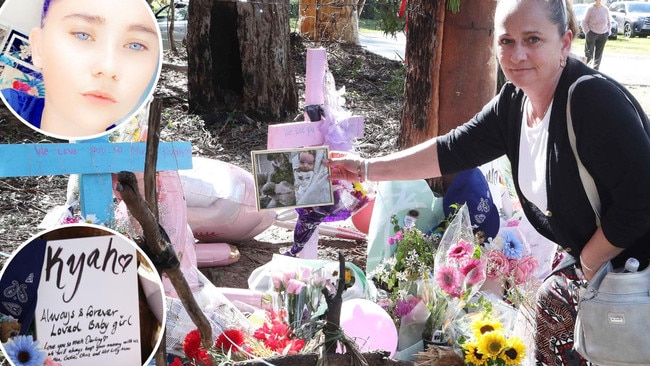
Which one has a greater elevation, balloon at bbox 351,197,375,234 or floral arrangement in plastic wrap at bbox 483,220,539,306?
floral arrangement in plastic wrap at bbox 483,220,539,306

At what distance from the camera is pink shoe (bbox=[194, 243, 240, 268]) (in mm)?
4516

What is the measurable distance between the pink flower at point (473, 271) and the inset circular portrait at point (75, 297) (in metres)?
2.16

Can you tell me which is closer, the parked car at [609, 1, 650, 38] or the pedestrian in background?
the pedestrian in background

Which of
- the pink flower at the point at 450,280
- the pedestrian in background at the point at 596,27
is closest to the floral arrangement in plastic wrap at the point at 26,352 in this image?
the pink flower at the point at 450,280

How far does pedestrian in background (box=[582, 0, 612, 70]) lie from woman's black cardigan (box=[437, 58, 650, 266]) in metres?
11.6

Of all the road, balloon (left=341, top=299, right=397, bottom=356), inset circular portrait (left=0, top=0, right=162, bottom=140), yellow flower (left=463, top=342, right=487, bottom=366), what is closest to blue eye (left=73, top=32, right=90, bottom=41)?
inset circular portrait (left=0, top=0, right=162, bottom=140)

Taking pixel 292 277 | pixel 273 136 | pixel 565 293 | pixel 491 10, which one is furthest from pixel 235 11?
pixel 565 293

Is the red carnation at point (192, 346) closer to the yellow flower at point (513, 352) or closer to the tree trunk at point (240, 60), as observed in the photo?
the yellow flower at point (513, 352)

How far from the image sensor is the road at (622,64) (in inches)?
510

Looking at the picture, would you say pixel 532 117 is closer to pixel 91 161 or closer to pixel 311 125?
pixel 91 161

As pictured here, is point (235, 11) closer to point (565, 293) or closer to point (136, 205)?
point (565, 293)

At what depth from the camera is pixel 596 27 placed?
13.3 meters

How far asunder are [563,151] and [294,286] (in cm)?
127

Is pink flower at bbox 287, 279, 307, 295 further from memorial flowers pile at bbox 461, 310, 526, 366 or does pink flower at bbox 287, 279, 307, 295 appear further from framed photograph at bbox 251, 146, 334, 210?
memorial flowers pile at bbox 461, 310, 526, 366
